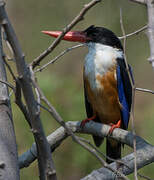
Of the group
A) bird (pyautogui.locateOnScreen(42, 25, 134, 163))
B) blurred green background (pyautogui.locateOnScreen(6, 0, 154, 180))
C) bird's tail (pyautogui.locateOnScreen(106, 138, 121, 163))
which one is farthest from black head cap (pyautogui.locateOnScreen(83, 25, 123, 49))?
blurred green background (pyautogui.locateOnScreen(6, 0, 154, 180))

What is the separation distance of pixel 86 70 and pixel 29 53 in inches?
76.7

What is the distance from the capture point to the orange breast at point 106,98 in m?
3.12

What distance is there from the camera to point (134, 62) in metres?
5.34

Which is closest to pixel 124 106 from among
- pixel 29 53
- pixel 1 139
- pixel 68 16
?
pixel 1 139

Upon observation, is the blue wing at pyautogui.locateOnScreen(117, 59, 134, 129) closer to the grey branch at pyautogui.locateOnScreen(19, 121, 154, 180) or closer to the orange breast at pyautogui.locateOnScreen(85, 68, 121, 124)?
the orange breast at pyautogui.locateOnScreen(85, 68, 121, 124)

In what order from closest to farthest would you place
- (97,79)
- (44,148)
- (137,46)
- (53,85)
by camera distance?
(44,148)
(97,79)
(53,85)
(137,46)

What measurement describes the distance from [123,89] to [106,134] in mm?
883

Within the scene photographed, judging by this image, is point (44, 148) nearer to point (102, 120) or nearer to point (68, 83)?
point (102, 120)

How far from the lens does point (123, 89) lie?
10.5 ft

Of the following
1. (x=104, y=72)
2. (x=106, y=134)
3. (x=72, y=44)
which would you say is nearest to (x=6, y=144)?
(x=106, y=134)

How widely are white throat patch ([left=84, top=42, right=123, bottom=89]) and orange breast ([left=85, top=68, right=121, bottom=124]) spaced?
0.03 m

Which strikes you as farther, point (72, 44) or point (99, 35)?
point (72, 44)

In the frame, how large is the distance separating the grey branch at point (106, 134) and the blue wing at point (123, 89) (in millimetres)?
738

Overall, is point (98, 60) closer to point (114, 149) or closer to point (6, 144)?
point (114, 149)
